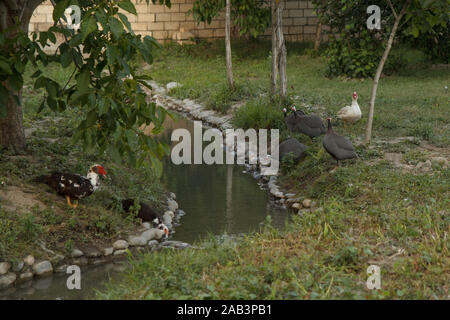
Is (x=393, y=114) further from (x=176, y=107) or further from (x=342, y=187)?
(x=176, y=107)

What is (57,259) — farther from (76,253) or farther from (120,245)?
(120,245)

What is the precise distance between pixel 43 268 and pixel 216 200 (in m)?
3.21

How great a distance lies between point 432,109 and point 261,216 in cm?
Result: 551

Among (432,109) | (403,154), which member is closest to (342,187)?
(403,154)

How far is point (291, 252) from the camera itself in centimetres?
564

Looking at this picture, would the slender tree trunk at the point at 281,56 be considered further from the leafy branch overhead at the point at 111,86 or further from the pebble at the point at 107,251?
the leafy branch overhead at the point at 111,86

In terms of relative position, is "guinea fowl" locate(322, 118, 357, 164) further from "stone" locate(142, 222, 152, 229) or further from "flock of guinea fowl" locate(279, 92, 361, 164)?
"stone" locate(142, 222, 152, 229)

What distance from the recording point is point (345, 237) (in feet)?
19.5

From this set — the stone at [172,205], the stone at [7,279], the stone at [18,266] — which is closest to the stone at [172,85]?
the stone at [172,205]

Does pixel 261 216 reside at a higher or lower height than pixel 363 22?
lower

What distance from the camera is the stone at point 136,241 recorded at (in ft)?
22.9

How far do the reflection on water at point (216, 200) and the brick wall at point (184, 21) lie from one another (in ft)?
36.6

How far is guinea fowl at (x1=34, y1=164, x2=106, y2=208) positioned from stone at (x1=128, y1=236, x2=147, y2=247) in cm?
74
